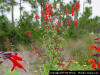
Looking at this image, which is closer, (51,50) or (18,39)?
(51,50)

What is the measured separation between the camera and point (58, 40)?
4812 millimetres

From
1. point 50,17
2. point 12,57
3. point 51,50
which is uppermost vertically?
point 50,17

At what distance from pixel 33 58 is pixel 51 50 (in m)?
1.94

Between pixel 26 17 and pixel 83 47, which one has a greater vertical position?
pixel 26 17

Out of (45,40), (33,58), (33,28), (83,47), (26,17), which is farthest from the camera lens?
(26,17)

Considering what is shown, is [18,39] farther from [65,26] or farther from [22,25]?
[65,26]

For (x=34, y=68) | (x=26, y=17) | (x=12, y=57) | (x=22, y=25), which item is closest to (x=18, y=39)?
(x=22, y=25)

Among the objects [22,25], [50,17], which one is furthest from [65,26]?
[22,25]

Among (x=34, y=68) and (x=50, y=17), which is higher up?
(x=50, y=17)

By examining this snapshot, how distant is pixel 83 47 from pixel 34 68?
165 inches

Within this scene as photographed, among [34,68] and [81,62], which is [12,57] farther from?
[81,62]

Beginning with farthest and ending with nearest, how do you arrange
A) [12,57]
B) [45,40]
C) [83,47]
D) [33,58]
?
[83,47] < [33,58] < [45,40] < [12,57]

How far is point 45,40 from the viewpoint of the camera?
505 cm

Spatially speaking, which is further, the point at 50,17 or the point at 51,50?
the point at 50,17
